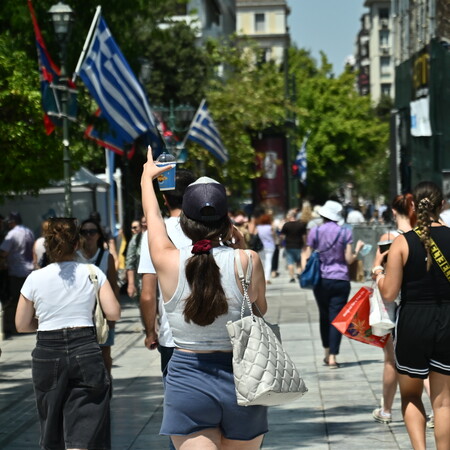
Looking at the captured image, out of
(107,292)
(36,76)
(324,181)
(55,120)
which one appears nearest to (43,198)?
(36,76)

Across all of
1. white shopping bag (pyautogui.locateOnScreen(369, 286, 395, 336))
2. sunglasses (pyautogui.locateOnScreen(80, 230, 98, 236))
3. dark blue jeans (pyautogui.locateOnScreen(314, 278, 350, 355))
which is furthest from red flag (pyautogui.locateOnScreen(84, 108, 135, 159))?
white shopping bag (pyautogui.locateOnScreen(369, 286, 395, 336))

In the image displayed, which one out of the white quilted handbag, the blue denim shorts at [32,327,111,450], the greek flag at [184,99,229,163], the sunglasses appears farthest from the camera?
the greek flag at [184,99,229,163]

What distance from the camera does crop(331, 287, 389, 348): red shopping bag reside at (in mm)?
8023

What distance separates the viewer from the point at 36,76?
18.8 meters

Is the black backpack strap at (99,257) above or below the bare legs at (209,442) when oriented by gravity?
above

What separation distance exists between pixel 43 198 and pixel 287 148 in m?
18.9

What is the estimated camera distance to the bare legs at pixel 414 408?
21.8 ft

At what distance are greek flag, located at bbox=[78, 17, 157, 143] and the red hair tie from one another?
36.2 feet

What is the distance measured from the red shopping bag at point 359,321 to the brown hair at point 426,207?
4.34ft

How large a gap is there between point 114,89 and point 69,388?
9818 mm

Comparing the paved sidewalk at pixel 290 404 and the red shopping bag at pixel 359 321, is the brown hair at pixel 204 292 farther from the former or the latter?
the paved sidewalk at pixel 290 404

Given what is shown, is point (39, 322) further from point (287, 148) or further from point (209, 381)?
point (287, 148)

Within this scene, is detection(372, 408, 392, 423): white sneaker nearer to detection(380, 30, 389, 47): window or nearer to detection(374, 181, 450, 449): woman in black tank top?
detection(374, 181, 450, 449): woman in black tank top

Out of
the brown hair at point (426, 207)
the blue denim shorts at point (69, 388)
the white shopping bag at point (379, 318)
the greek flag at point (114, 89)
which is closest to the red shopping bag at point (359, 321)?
the white shopping bag at point (379, 318)
